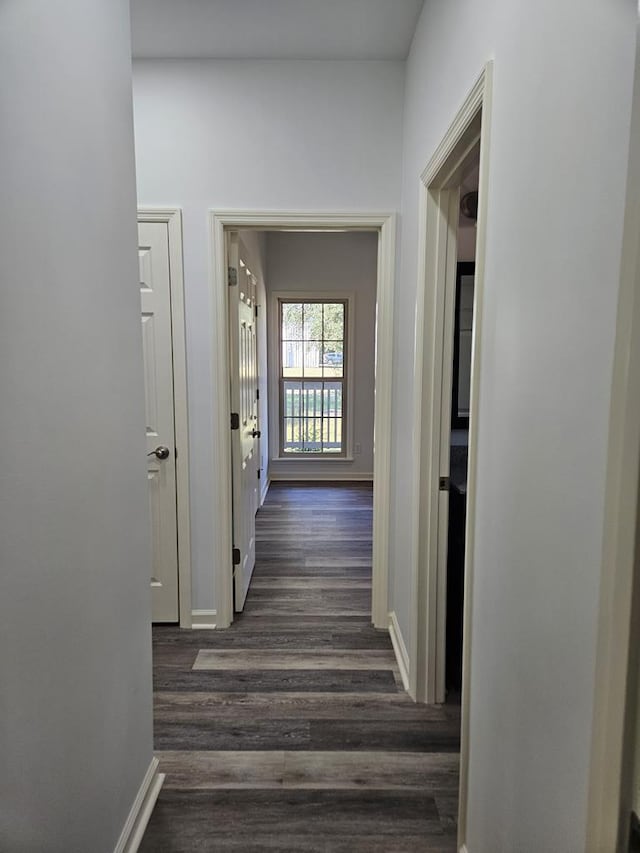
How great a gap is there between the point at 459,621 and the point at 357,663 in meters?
0.56

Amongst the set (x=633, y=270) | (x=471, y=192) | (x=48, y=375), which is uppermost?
(x=471, y=192)

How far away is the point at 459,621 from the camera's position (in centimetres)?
271

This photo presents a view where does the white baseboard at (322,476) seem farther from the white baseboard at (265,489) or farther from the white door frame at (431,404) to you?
the white door frame at (431,404)

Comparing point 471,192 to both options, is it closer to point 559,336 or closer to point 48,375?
point 559,336

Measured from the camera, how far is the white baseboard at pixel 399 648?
2392 millimetres

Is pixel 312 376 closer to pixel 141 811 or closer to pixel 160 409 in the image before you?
pixel 160 409

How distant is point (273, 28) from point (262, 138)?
44cm

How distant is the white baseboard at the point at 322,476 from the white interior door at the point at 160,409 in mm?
3382

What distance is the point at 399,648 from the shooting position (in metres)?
2.59

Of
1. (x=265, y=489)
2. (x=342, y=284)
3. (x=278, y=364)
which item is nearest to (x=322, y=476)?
(x=265, y=489)

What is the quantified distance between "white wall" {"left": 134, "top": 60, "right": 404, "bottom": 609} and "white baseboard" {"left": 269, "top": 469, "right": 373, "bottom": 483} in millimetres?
3764

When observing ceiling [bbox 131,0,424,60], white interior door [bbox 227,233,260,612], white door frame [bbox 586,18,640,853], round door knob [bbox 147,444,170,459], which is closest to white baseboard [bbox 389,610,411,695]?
white interior door [bbox 227,233,260,612]

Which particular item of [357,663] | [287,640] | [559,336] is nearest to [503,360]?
[559,336]

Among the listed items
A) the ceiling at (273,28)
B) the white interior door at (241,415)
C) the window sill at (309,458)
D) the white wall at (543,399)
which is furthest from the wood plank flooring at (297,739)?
the window sill at (309,458)
